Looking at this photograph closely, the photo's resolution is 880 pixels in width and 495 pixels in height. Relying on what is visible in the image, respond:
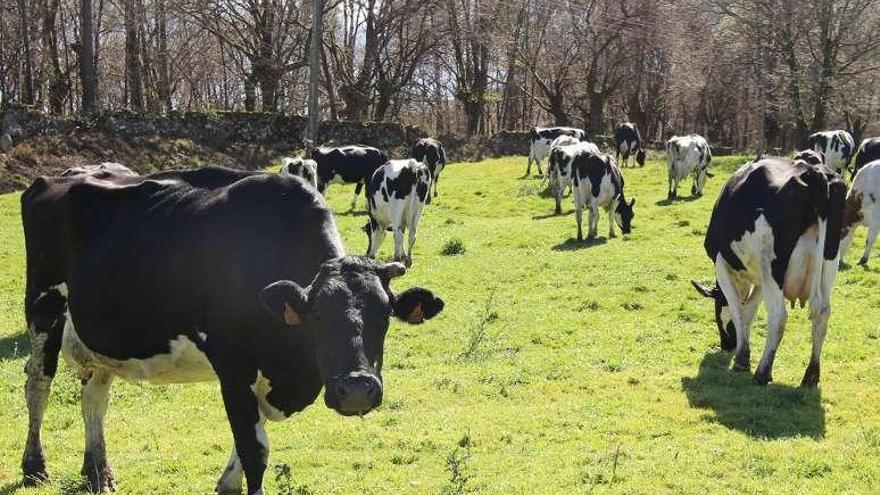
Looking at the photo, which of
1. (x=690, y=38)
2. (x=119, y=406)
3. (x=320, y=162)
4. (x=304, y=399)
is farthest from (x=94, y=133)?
(x=690, y=38)

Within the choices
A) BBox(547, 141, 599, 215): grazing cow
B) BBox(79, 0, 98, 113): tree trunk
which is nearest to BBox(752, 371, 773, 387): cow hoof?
BBox(547, 141, 599, 215): grazing cow

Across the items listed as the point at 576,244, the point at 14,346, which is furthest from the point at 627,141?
the point at 14,346

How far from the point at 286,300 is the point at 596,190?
16.8m

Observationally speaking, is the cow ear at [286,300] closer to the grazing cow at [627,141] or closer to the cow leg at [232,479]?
the cow leg at [232,479]

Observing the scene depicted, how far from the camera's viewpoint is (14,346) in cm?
1201

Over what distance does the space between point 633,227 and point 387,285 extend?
17.9 m

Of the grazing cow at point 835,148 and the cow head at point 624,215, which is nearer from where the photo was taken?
the cow head at point 624,215

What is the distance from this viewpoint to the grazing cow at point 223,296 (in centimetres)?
460

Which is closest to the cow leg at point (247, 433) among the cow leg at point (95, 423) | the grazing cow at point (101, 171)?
the cow leg at point (95, 423)

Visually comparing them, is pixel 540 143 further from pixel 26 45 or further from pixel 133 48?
pixel 26 45

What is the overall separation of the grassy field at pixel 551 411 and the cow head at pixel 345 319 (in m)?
1.49

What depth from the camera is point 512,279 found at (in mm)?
16672

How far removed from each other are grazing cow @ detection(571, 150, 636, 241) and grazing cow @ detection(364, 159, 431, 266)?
410 cm

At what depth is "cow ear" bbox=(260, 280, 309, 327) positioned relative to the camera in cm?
458
